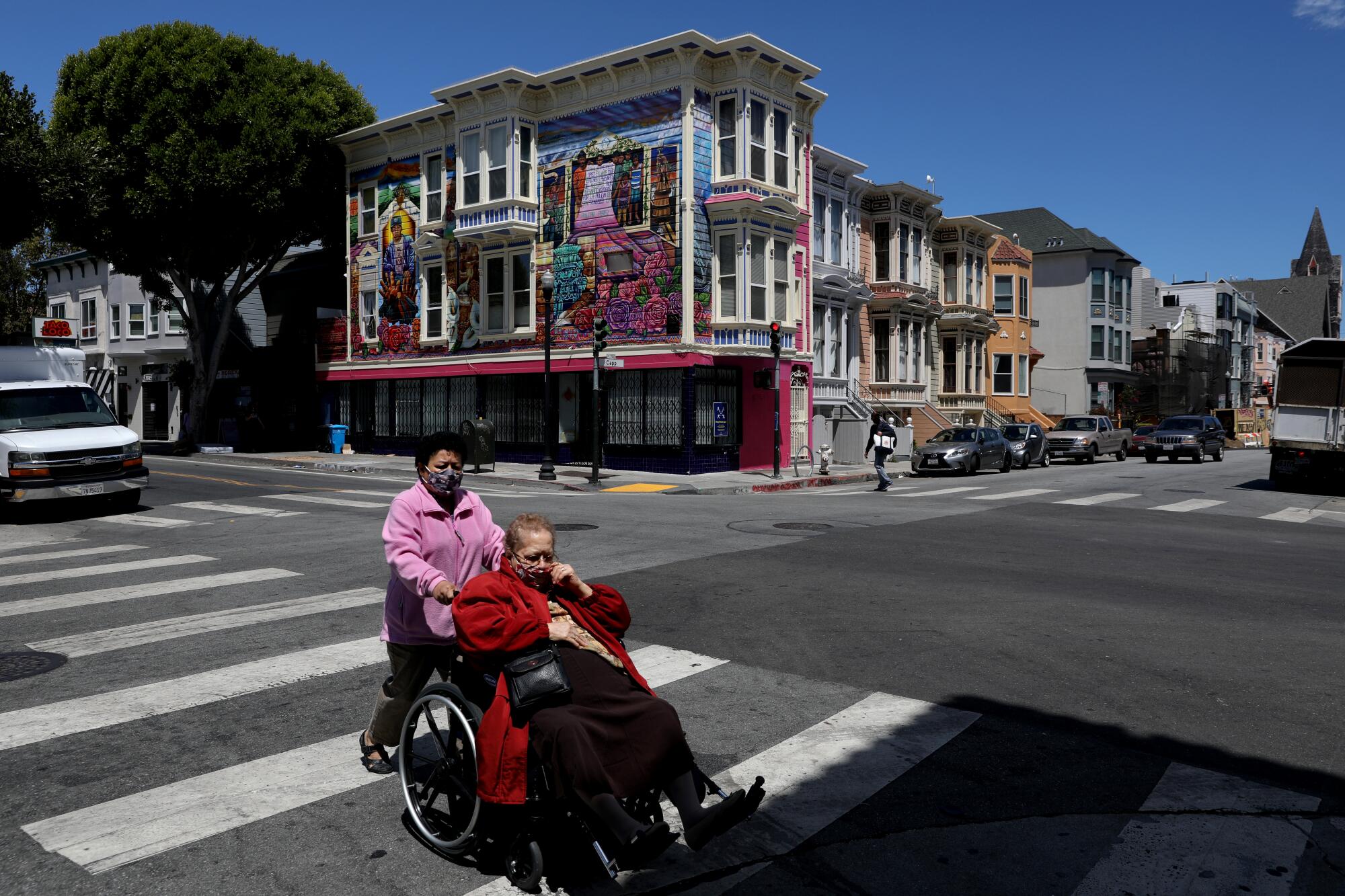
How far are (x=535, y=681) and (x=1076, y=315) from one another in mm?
57855

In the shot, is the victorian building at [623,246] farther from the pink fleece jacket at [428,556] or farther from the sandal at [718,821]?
the sandal at [718,821]

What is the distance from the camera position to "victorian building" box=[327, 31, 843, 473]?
2586cm

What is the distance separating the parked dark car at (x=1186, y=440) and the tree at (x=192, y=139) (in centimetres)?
3044

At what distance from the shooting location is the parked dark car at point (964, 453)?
2761 cm

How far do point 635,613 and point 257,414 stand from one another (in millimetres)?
34844

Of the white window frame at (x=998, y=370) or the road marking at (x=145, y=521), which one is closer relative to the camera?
the road marking at (x=145, y=521)

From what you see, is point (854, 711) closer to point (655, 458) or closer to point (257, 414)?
point (655, 458)

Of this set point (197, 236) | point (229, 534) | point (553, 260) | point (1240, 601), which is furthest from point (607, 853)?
point (197, 236)

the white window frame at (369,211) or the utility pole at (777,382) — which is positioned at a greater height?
the white window frame at (369,211)

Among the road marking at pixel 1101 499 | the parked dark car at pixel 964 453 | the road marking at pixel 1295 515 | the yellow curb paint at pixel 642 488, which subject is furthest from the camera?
the parked dark car at pixel 964 453

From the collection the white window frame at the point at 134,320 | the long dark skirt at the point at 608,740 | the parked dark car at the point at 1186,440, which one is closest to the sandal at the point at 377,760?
the long dark skirt at the point at 608,740

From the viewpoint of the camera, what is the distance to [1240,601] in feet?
29.4

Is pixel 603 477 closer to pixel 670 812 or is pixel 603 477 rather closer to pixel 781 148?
pixel 781 148

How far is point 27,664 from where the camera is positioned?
6598 mm
